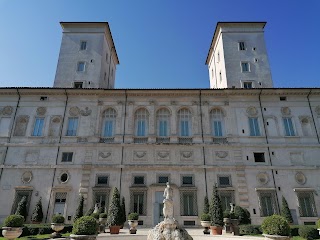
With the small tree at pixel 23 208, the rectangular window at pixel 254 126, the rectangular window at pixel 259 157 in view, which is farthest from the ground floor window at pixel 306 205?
the small tree at pixel 23 208

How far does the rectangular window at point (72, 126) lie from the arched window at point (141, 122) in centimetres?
653

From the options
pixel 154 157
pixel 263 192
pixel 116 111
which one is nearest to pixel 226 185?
pixel 263 192

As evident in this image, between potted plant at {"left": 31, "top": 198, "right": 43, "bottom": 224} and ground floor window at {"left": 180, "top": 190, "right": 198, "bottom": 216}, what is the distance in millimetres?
12977

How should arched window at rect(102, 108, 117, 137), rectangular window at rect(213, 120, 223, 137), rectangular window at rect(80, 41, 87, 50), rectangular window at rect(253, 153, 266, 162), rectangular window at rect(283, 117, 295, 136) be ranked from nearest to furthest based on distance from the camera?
rectangular window at rect(253, 153, 266, 162), rectangular window at rect(283, 117, 295, 136), rectangular window at rect(213, 120, 223, 137), arched window at rect(102, 108, 117, 137), rectangular window at rect(80, 41, 87, 50)

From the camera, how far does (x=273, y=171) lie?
2498 centimetres

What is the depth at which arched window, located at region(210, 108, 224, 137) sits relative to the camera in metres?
27.1

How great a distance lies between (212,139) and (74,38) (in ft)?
75.1

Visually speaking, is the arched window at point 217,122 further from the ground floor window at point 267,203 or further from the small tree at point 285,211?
the small tree at point 285,211

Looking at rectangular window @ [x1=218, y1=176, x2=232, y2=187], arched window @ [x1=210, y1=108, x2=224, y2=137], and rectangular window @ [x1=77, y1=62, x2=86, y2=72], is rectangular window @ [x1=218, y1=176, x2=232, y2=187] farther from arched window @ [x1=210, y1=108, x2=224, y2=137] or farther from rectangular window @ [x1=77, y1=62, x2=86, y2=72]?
rectangular window @ [x1=77, y1=62, x2=86, y2=72]

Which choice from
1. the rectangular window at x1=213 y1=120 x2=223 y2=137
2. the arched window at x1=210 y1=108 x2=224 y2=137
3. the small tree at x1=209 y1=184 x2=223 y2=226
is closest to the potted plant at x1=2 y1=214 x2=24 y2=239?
the small tree at x1=209 y1=184 x2=223 y2=226

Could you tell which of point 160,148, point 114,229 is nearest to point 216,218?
point 114,229

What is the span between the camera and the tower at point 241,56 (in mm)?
31347

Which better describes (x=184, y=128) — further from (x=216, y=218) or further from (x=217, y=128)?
(x=216, y=218)

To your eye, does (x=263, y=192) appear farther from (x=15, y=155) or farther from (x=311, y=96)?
(x=15, y=155)
